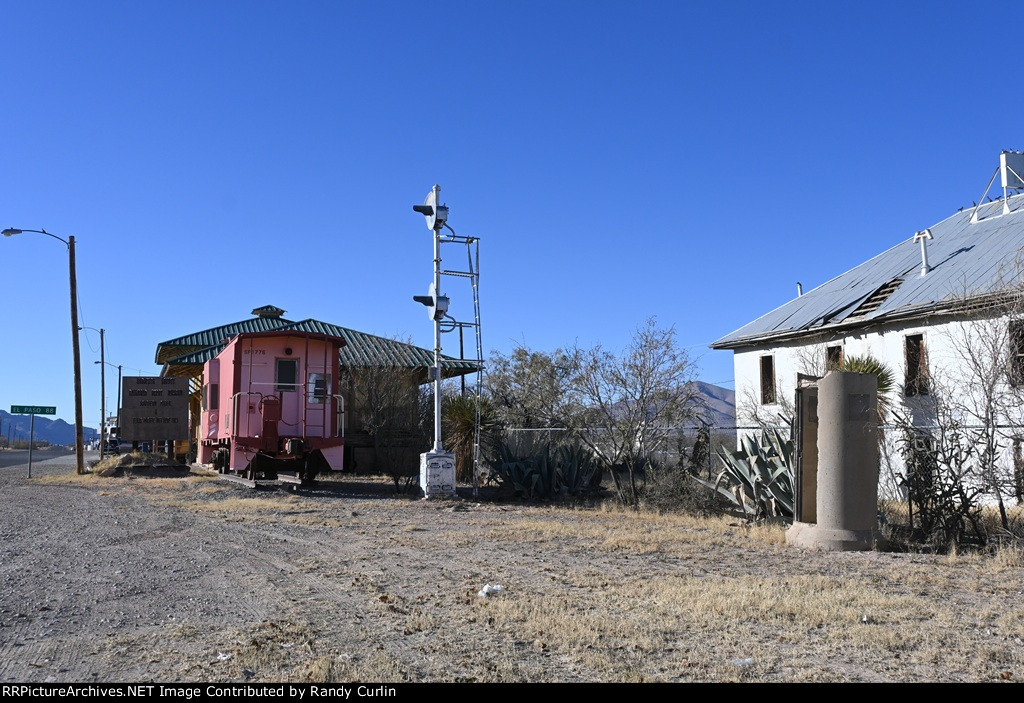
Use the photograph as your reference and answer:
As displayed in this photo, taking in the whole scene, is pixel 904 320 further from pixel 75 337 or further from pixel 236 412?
pixel 75 337

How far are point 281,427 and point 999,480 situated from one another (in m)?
14.4

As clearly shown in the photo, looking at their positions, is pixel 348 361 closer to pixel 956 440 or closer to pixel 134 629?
pixel 956 440

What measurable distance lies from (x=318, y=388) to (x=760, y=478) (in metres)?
10.7

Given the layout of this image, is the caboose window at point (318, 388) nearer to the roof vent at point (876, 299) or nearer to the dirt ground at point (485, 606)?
the dirt ground at point (485, 606)

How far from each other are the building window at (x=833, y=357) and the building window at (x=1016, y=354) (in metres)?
10.8

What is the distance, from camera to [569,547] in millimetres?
10836

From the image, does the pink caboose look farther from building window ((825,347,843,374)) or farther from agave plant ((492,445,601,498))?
building window ((825,347,843,374))

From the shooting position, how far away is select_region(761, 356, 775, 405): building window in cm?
2527

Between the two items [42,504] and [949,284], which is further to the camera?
[949,284]

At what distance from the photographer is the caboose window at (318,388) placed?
20062 mm

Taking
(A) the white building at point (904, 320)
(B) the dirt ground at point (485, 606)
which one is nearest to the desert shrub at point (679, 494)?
(B) the dirt ground at point (485, 606)
